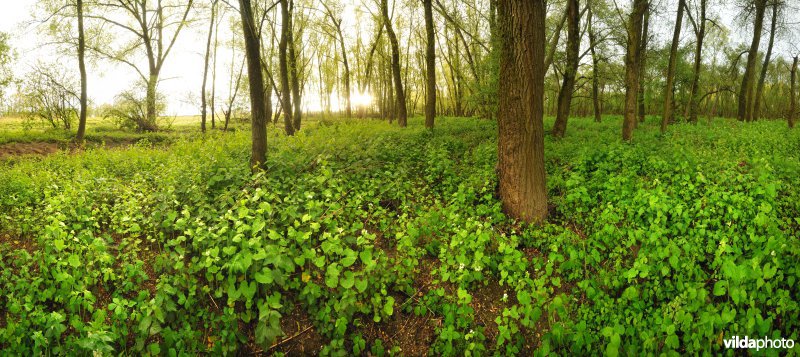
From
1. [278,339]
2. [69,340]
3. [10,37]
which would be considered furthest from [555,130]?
[10,37]

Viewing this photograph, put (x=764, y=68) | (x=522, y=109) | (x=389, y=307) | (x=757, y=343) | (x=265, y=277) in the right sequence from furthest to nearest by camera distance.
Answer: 1. (x=764, y=68)
2. (x=522, y=109)
3. (x=389, y=307)
4. (x=265, y=277)
5. (x=757, y=343)

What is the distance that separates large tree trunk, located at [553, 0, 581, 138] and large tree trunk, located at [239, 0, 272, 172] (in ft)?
31.5

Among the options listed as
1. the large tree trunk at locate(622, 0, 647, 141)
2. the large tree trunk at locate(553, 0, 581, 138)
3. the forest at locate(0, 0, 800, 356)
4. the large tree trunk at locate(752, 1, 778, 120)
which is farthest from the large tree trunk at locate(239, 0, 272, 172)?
the large tree trunk at locate(752, 1, 778, 120)

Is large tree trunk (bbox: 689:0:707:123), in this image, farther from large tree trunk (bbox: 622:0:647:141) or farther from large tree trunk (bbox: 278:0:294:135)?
large tree trunk (bbox: 278:0:294:135)

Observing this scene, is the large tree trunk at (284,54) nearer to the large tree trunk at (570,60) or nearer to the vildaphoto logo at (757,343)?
the large tree trunk at (570,60)

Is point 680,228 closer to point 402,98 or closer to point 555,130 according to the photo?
point 555,130

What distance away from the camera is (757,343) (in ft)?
10.9

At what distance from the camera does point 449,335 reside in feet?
12.2

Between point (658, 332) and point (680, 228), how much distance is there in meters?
1.59

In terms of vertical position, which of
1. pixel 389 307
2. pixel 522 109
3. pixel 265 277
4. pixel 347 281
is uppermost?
pixel 522 109

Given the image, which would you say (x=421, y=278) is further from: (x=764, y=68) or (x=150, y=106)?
(x=764, y=68)

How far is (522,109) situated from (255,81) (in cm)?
503

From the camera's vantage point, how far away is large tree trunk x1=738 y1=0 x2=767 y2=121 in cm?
1769

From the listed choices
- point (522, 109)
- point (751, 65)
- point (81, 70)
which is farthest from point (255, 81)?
point (751, 65)
